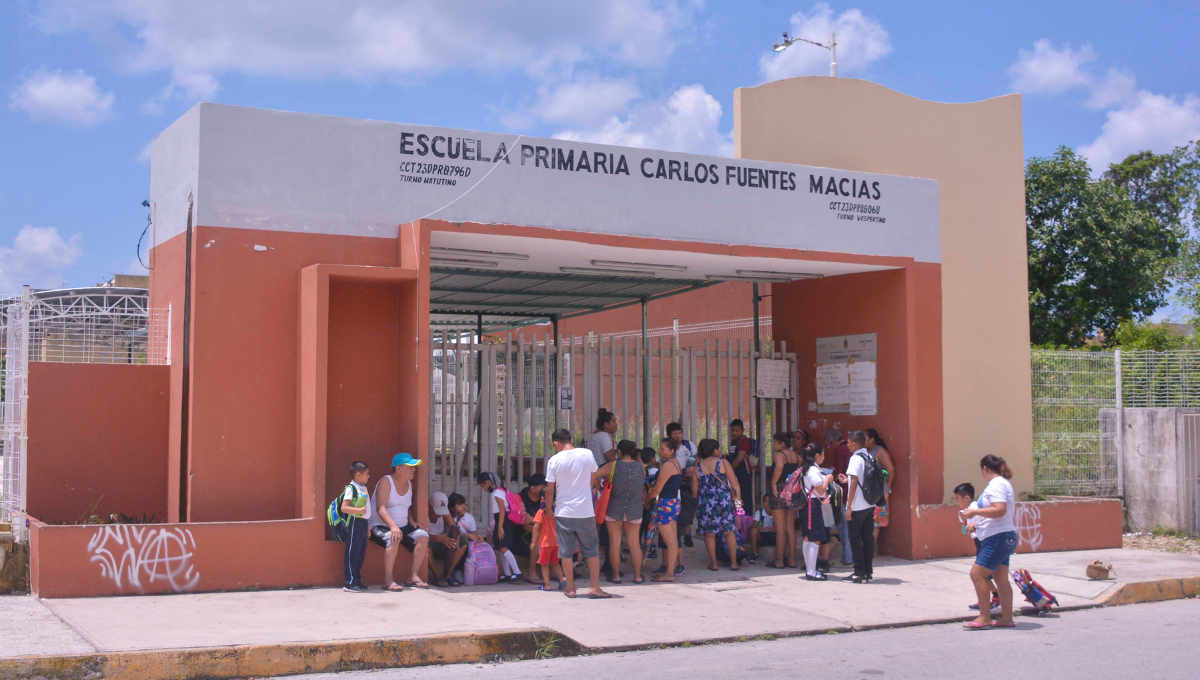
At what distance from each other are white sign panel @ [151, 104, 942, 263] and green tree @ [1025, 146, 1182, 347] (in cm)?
1375

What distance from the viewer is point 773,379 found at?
12.6m

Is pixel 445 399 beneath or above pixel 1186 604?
above

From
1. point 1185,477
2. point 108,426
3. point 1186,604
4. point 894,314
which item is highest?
point 894,314

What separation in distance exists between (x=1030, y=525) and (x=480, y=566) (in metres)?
6.68

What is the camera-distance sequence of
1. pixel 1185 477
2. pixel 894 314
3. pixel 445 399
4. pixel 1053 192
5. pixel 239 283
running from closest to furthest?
pixel 239 283
pixel 445 399
pixel 894 314
pixel 1185 477
pixel 1053 192

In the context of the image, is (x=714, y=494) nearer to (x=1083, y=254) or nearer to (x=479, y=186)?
(x=479, y=186)

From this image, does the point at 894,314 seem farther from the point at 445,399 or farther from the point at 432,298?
the point at 432,298

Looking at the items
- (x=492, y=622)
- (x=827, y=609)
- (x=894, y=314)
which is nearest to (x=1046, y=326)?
(x=894, y=314)

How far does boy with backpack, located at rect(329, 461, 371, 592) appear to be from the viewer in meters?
8.49

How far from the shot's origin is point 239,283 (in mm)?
9016

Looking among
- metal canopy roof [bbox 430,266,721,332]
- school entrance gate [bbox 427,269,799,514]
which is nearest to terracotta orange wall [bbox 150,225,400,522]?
school entrance gate [bbox 427,269,799,514]

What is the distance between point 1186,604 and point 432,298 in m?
9.58

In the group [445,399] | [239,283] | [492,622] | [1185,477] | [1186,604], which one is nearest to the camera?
[492,622]

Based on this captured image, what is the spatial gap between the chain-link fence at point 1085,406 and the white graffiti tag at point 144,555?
446 inches
